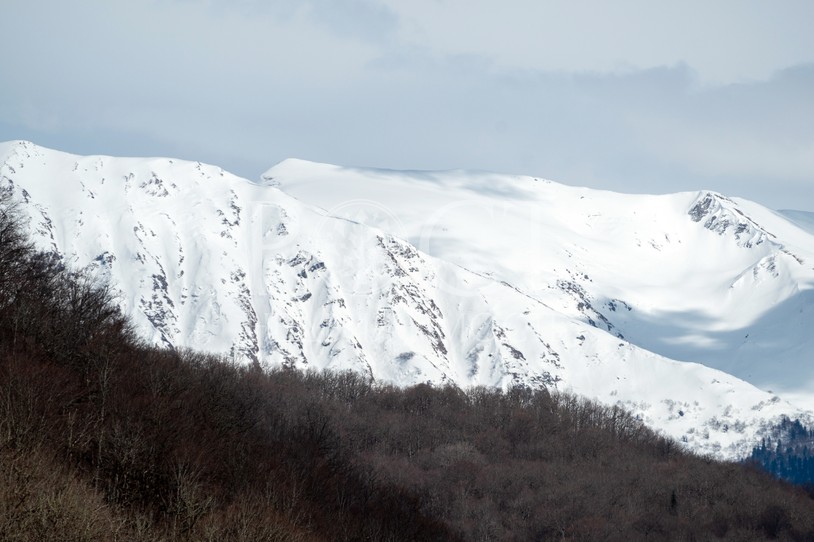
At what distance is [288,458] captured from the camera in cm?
7344

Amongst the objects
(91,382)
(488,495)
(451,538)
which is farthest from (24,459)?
(488,495)

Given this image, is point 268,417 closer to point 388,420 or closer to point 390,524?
point 390,524

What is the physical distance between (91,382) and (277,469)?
50.5 ft

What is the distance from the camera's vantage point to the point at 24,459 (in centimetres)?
3391

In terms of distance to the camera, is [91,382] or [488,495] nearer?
[91,382]

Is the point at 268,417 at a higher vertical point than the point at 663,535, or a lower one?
higher

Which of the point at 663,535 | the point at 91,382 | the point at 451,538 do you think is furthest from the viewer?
the point at 663,535

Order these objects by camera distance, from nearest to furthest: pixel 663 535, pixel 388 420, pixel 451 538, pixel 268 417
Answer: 1. pixel 451 538
2. pixel 268 417
3. pixel 663 535
4. pixel 388 420

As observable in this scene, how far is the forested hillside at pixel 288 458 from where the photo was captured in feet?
131

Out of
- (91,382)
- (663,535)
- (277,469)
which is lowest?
(663,535)

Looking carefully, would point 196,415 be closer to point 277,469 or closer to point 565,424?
point 277,469

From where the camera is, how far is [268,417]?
332ft

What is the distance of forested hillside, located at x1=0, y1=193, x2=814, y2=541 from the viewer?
40000 mm

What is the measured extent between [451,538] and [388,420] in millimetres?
75076
